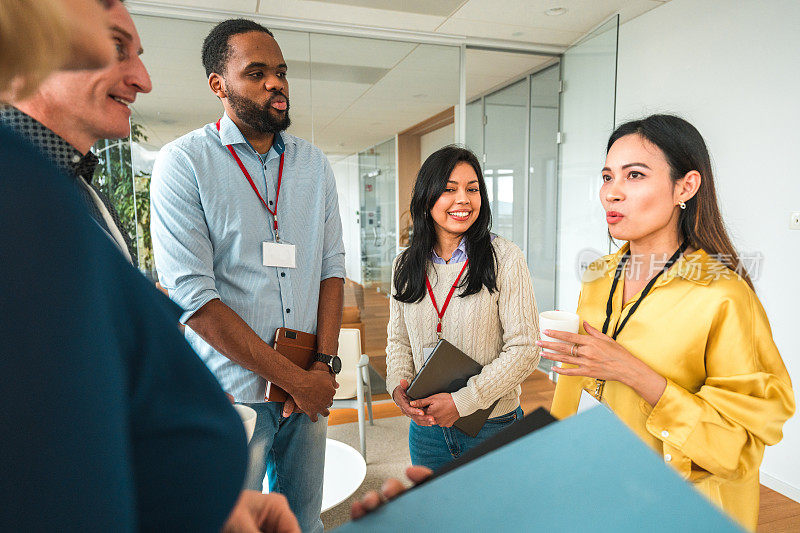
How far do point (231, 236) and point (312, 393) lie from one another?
1.97ft

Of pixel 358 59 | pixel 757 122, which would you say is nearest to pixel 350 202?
pixel 358 59

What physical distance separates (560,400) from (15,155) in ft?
4.53

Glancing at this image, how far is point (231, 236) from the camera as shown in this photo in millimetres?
1595

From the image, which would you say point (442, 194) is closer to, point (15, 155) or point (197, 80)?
point (15, 155)

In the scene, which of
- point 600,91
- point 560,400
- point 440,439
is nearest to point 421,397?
point 440,439

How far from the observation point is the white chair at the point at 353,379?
3150 mm

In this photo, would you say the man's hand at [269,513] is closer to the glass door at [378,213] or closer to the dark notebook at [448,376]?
the dark notebook at [448,376]

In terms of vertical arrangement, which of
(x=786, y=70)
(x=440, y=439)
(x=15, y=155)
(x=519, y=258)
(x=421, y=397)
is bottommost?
(x=440, y=439)

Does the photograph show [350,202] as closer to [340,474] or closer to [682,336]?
[340,474]

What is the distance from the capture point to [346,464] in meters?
2.65

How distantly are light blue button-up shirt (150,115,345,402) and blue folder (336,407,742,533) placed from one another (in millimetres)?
1289

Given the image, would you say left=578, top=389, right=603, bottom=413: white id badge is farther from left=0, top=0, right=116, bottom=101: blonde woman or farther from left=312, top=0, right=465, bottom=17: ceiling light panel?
left=312, top=0, right=465, bottom=17: ceiling light panel

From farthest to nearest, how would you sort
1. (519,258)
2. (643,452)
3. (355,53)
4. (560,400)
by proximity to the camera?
(355,53)
(519,258)
(560,400)
(643,452)

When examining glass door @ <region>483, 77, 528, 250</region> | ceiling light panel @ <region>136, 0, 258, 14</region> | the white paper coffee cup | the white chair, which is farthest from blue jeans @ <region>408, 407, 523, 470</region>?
glass door @ <region>483, 77, 528, 250</region>
